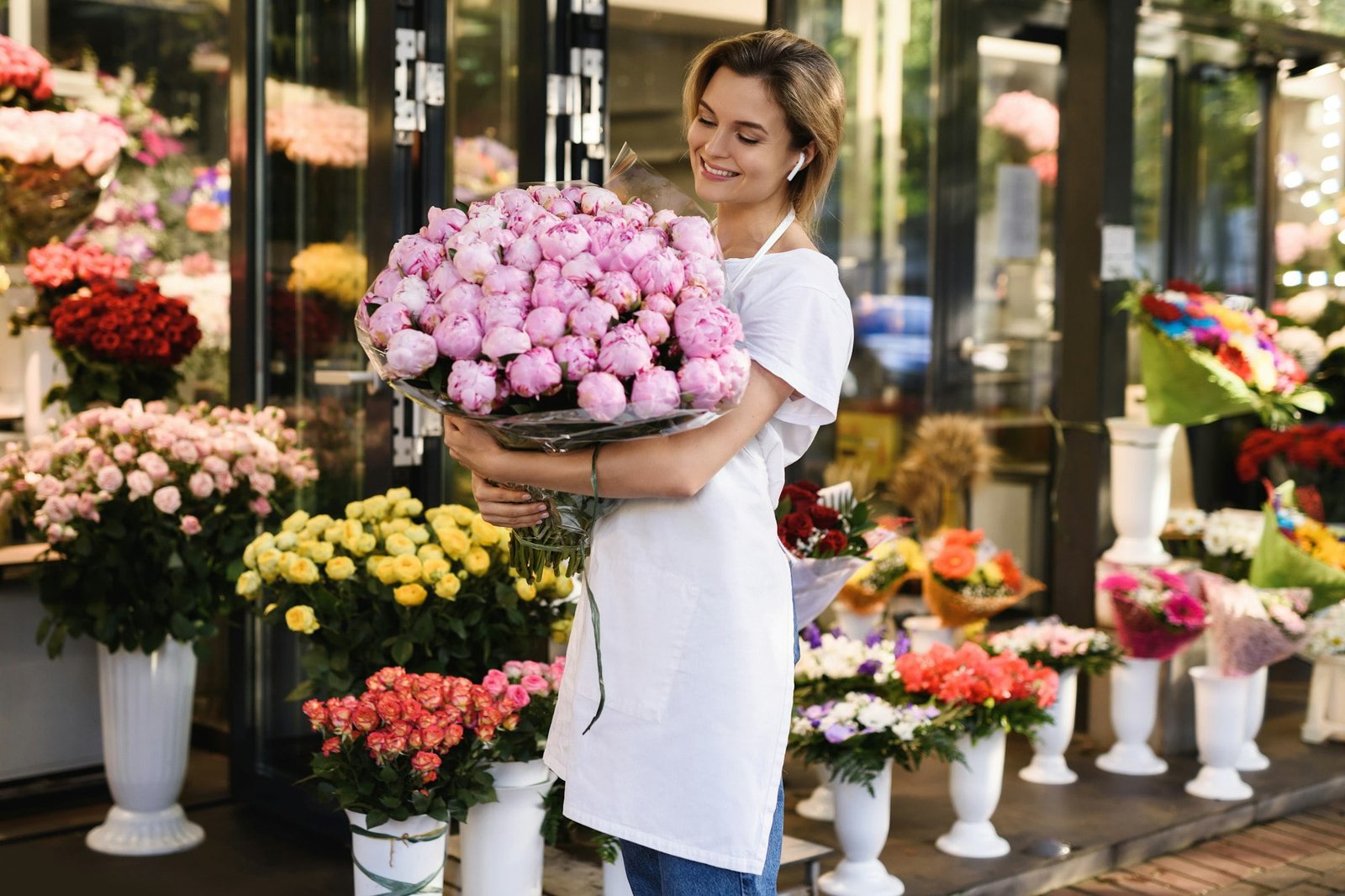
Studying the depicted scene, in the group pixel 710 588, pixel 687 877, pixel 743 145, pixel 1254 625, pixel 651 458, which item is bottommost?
pixel 1254 625

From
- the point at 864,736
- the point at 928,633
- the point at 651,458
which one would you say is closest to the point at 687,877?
the point at 651,458

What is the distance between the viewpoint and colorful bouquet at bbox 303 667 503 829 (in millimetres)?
2922

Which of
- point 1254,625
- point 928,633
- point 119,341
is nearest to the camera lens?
point 119,341

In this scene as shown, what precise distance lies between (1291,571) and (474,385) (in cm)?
372

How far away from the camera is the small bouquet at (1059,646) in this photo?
454 centimetres

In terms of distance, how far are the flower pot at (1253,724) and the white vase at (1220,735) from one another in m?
0.18

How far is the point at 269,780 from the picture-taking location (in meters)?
4.19

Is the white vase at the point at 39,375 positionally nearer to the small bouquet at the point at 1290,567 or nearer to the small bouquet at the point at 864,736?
the small bouquet at the point at 864,736

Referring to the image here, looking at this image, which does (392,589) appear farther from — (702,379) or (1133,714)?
(1133,714)

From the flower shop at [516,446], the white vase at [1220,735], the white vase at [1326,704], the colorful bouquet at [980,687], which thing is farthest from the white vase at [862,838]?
the white vase at [1326,704]

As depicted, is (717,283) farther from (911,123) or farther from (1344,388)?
(1344,388)

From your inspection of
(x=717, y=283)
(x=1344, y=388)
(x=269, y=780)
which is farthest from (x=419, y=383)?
(x=1344, y=388)

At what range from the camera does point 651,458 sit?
197cm

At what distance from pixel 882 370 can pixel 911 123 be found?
3.44 feet
